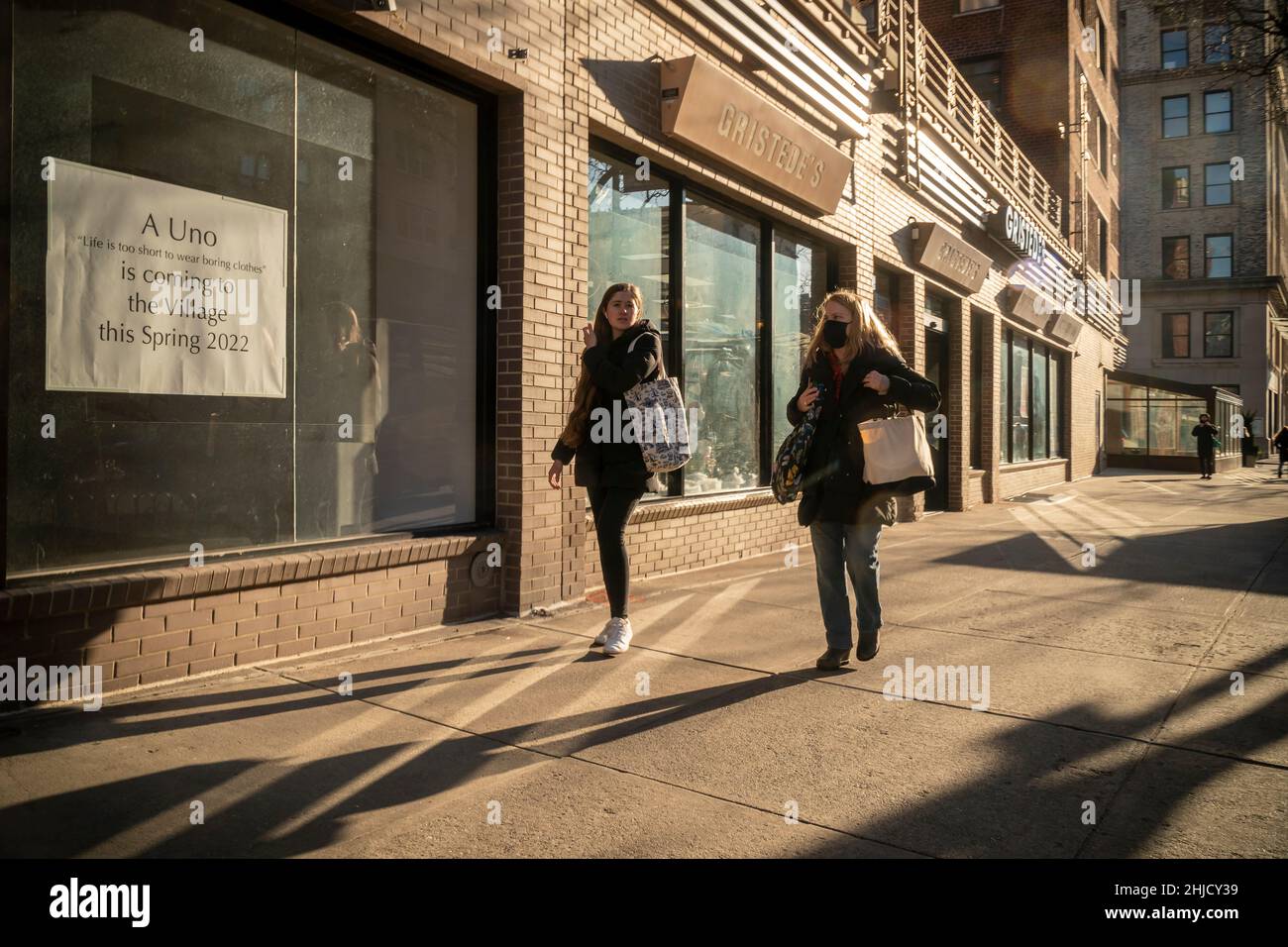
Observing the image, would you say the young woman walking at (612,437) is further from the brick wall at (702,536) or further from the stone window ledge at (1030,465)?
the stone window ledge at (1030,465)

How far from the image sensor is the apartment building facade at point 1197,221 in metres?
44.0

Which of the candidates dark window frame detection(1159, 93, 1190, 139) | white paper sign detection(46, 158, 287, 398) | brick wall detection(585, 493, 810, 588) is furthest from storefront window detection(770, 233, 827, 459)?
dark window frame detection(1159, 93, 1190, 139)

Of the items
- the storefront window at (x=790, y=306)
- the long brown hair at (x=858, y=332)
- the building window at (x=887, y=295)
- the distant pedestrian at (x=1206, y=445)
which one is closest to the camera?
the long brown hair at (x=858, y=332)

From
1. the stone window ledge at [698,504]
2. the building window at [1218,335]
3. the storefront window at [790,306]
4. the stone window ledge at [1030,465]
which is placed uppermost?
the building window at [1218,335]

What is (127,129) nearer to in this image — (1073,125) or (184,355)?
(184,355)

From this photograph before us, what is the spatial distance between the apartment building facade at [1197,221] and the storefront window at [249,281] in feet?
156

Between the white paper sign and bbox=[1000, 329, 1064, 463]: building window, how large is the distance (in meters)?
16.1

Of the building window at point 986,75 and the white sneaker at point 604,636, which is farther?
the building window at point 986,75

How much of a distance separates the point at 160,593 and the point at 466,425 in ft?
7.49

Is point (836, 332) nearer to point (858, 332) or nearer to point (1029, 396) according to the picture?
point (858, 332)

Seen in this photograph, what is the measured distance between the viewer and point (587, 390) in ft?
16.6

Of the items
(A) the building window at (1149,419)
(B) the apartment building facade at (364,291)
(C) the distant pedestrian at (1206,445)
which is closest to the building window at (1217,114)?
(A) the building window at (1149,419)

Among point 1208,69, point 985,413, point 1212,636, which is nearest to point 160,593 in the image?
point 1212,636

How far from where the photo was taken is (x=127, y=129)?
421cm
